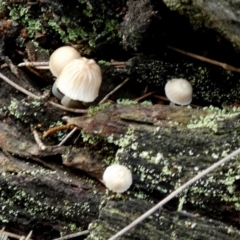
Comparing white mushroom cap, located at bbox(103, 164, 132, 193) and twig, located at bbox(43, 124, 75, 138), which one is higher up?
twig, located at bbox(43, 124, 75, 138)

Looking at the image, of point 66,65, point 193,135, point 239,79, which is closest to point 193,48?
point 239,79

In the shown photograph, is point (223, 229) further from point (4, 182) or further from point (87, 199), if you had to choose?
point (4, 182)

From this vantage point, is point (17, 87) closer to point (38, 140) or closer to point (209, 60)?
point (38, 140)

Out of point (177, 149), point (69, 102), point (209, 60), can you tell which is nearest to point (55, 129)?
point (69, 102)

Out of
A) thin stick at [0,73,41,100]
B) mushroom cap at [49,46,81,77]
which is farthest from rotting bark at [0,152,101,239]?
mushroom cap at [49,46,81,77]

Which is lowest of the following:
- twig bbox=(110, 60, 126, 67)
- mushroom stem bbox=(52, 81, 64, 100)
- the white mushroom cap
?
the white mushroom cap

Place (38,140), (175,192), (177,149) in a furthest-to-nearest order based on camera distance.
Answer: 1. (38,140)
2. (177,149)
3. (175,192)

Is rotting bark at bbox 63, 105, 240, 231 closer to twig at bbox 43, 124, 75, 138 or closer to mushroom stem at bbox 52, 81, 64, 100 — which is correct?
twig at bbox 43, 124, 75, 138

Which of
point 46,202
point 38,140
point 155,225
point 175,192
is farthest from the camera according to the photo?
point 38,140
